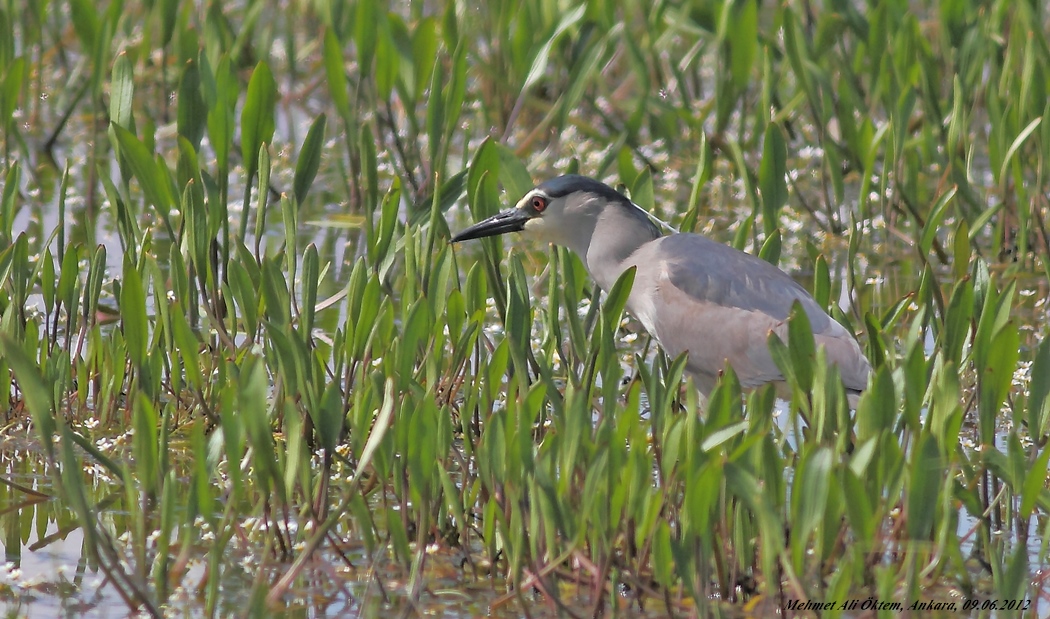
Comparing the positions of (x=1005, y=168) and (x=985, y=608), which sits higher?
(x=1005, y=168)

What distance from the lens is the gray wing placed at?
450cm

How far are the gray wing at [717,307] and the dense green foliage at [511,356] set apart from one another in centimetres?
10

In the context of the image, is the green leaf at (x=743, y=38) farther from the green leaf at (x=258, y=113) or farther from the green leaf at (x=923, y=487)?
the green leaf at (x=923, y=487)

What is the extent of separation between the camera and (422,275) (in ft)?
14.5

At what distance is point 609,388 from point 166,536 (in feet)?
3.11

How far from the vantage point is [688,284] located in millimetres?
4652

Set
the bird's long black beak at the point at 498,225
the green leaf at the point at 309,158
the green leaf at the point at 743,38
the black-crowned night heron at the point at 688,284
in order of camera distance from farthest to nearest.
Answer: the green leaf at the point at 743,38 → the bird's long black beak at the point at 498,225 → the green leaf at the point at 309,158 → the black-crowned night heron at the point at 688,284

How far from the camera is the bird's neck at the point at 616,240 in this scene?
5023mm

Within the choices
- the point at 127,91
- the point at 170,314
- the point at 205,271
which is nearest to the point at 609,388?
the point at 170,314

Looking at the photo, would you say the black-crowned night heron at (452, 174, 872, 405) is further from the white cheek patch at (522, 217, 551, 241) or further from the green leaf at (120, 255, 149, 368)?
the green leaf at (120, 255, 149, 368)

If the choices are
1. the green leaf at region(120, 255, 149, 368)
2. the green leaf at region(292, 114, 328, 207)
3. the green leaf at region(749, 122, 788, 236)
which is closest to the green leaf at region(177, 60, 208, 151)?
the green leaf at region(292, 114, 328, 207)

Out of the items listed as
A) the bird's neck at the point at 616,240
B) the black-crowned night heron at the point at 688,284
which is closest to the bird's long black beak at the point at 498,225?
the black-crowned night heron at the point at 688,284

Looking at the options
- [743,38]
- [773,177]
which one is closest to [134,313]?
[773,177]

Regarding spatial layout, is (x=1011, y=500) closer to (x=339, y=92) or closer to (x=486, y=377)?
(x=486, y=377)
